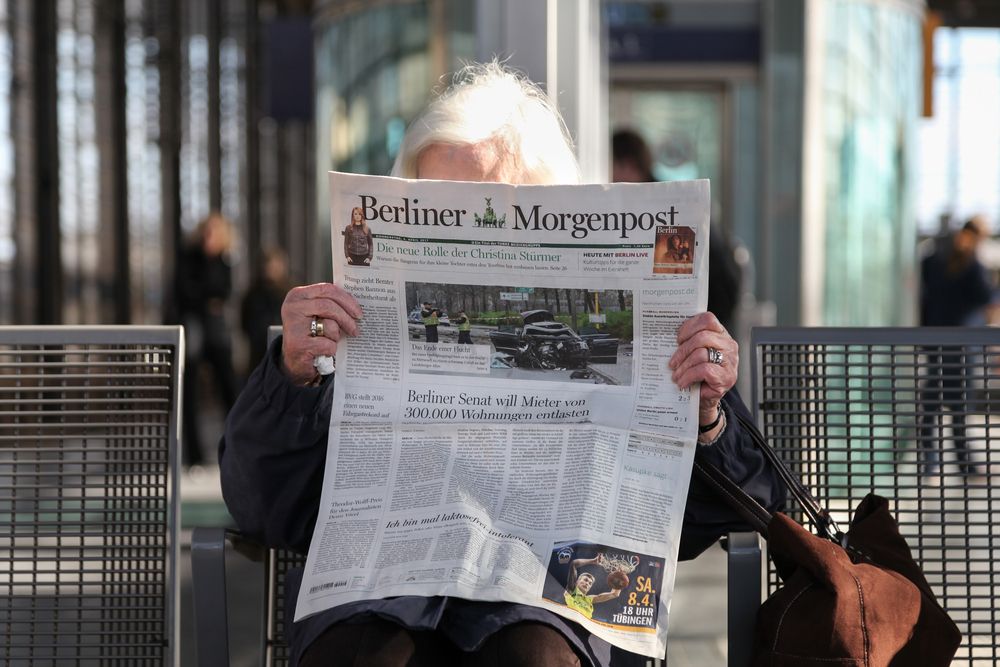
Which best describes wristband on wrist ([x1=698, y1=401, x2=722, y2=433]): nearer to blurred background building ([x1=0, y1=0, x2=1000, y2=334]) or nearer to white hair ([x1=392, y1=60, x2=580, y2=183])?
white hair ([x1=392, y1=60, x2=580, y2=183])

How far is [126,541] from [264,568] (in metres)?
0.25

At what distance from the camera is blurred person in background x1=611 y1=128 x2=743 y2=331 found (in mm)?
4367

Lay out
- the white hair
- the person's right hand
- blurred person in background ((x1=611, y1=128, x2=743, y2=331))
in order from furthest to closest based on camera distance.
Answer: blurred person in background ((x1=611, y1=128, x2=743, y2=331))
the white hair
the person's right hand

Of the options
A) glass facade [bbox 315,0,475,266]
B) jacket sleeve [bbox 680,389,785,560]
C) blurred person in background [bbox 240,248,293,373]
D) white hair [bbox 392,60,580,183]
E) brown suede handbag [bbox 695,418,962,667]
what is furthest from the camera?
blurred person in background [bbox 240,248,293,373]

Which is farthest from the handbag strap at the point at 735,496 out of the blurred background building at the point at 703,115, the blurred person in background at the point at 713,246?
the blurred background building at the point at 703,115

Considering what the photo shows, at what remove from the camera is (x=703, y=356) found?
1702mm

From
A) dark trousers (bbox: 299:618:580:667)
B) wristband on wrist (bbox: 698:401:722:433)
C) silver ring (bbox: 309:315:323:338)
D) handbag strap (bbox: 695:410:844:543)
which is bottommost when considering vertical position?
dark trousers (bbox: 299:618:580:667)

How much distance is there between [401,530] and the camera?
1729 millimetres

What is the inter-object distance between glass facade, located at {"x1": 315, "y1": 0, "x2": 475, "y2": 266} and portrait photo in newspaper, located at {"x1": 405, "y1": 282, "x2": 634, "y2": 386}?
5.20 meters

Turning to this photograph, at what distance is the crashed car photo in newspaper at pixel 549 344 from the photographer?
1.75 meters

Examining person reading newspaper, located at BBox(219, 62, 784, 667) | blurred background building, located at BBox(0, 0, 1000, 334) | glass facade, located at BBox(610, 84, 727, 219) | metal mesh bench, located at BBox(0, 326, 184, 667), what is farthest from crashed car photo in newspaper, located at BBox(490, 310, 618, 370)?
glass facade, located at BBox(610, 84, 727, 219)

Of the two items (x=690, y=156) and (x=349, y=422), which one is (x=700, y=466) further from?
(x=690, y=156)

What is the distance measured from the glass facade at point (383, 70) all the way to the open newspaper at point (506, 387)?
519 centimetres

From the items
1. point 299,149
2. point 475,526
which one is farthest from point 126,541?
point 299,149
